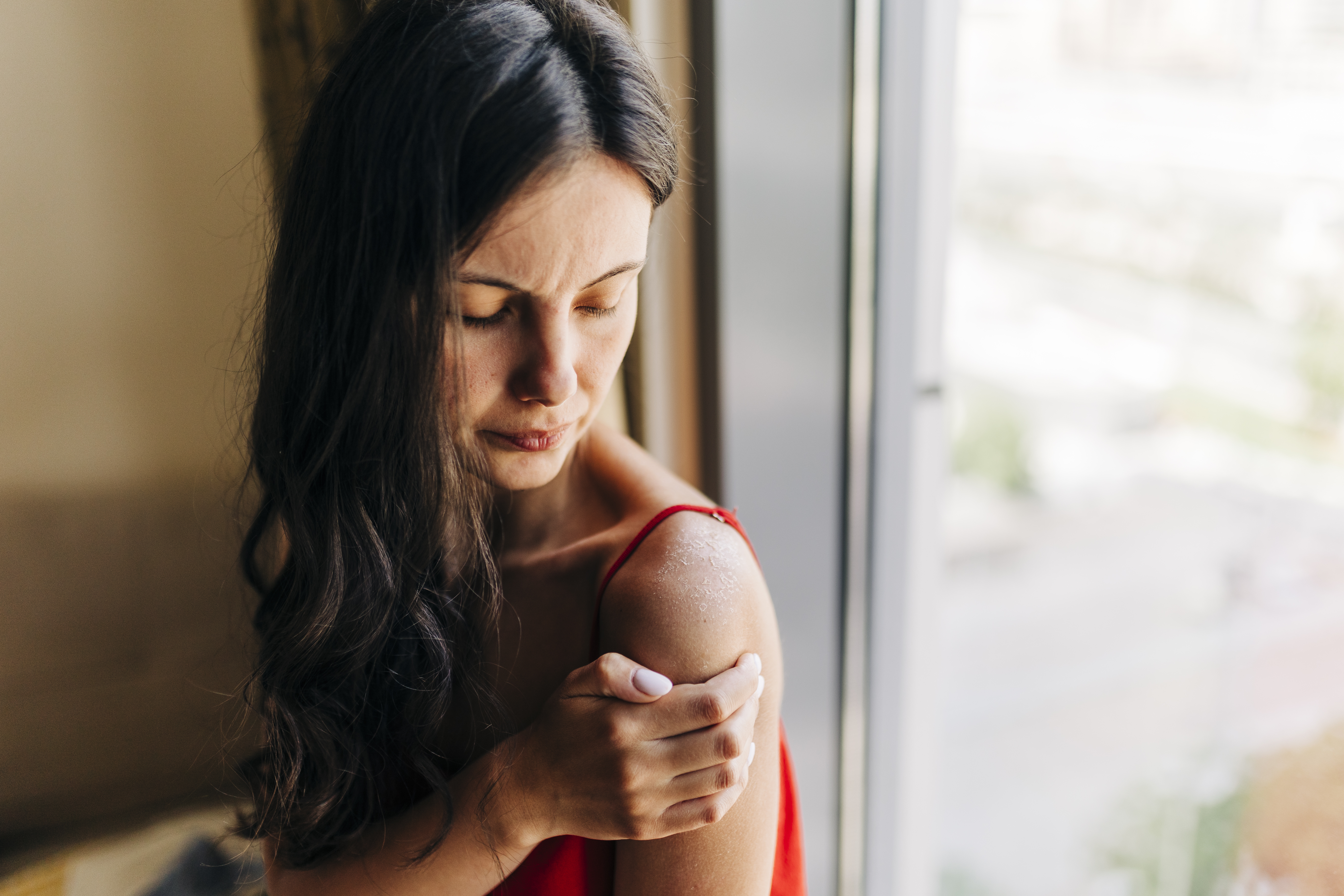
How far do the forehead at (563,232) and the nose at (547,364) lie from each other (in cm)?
3

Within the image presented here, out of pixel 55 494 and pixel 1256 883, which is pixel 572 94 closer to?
pixel 55 494

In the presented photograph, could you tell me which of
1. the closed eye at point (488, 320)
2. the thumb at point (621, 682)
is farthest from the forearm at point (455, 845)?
the closed eye at point (488, 320)

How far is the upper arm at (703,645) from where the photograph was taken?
27.5 inches

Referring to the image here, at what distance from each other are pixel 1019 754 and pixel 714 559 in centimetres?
118

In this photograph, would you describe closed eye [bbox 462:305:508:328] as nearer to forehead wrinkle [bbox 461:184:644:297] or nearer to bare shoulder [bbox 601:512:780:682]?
forehead wrinkle [bbox 461:184:644:297]

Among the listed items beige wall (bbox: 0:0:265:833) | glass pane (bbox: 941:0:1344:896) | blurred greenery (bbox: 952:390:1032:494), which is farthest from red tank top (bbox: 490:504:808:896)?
blurred greenery (bbox: 952:390:1032:494)

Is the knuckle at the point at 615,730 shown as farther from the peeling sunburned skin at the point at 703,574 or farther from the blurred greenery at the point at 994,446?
the blurred greenery at the point at 994,446

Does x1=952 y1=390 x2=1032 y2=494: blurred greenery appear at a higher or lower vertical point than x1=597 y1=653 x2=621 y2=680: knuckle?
lower

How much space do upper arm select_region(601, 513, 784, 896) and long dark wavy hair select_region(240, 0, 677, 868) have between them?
15 cm

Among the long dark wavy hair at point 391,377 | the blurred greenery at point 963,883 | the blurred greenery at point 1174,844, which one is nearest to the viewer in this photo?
the long dark wavy hair at point 391,377

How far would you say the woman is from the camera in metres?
0.63

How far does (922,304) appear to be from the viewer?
1.15 metres

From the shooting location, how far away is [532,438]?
A: 0.71 m

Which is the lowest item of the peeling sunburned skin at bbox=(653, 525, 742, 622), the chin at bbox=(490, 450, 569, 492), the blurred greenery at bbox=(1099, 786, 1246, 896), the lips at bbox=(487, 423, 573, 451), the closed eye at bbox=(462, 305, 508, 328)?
the blurred greenery at bbox=(1099, 786, 1246, 896)
